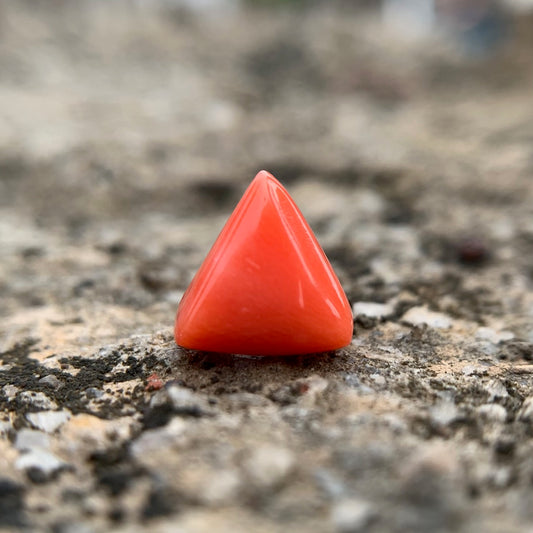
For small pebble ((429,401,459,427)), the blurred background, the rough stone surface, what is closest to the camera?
the rough stone surface

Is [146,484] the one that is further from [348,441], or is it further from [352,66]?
[352,66]

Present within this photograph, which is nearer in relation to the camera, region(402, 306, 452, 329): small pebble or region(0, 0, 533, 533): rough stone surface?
region(0, 0, 533, 533): rough stone surface

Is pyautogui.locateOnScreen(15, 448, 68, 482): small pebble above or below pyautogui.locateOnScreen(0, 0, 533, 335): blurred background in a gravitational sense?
below

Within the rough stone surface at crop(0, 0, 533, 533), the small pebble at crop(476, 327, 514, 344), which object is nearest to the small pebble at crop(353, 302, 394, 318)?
the rough stone surface at crop(0, 0, 533, 533)

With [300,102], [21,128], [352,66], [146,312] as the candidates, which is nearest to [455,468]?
[146,312]

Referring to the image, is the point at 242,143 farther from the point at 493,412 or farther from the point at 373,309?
the point at 493,412

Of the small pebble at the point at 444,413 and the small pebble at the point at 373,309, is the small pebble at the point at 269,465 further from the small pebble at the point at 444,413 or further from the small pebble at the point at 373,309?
the small pebble at the point at 373,309

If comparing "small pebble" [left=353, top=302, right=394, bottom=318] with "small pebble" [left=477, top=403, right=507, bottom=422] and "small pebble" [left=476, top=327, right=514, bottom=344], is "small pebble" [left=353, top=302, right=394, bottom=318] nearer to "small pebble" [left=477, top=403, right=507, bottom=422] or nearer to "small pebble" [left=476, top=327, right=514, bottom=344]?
"small pebble" [left=476, top=327, right=514, bottom=344]

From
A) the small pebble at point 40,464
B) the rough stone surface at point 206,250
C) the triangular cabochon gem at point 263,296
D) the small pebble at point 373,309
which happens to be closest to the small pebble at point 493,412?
the rough stone surface at point 206,250
